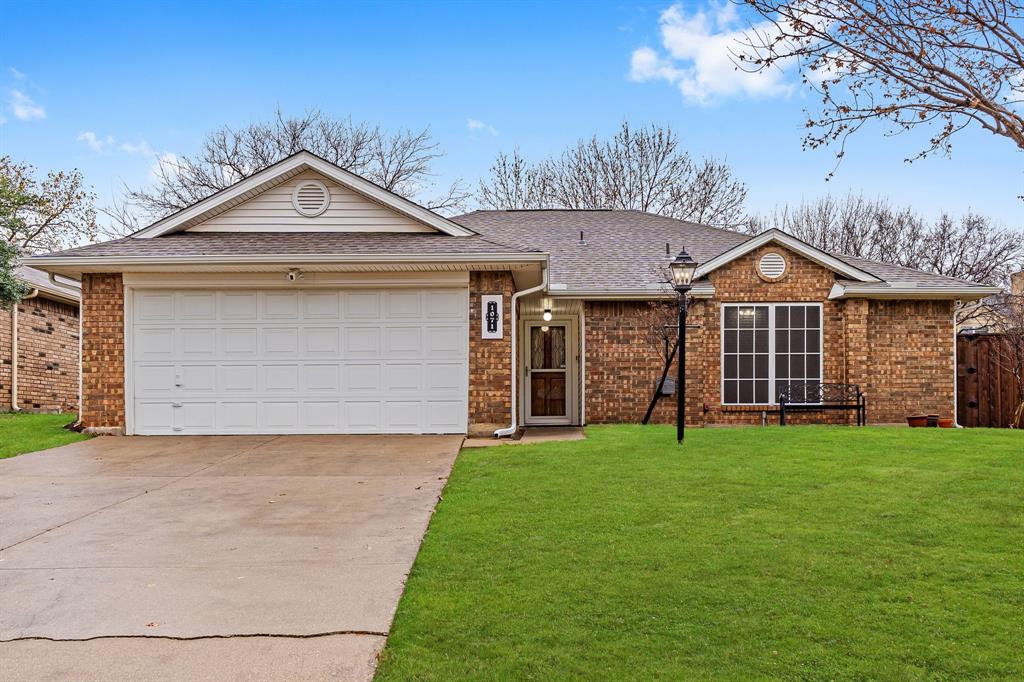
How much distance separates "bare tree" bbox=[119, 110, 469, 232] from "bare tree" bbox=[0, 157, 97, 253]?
5.14 metres

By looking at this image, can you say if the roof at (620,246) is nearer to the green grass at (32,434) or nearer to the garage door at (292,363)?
the garage door at (292,363)

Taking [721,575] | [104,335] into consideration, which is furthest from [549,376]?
[721,575]

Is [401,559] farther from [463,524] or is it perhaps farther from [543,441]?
[543,441]

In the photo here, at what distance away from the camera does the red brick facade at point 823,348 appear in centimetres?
1284

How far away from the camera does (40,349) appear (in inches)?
631

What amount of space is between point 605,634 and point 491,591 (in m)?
0.78

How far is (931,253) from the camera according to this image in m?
30.1

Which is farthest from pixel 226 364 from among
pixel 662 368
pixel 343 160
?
pixel 343 160

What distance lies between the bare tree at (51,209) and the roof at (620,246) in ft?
46.7

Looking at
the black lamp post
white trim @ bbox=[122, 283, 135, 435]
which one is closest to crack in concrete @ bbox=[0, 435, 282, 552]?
white trim @ bbox=[122, 283, 135, 435]

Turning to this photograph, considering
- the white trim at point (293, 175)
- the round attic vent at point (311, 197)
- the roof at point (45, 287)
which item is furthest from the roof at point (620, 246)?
the roof at point (45, 287)

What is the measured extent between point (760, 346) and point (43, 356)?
638 inches

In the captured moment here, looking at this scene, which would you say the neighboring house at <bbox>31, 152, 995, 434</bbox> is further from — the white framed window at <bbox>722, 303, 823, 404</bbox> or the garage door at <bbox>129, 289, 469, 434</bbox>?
the white framed window at <bbox>722, 303, 823, 404</bbox>

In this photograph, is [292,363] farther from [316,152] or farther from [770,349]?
[316,152]
